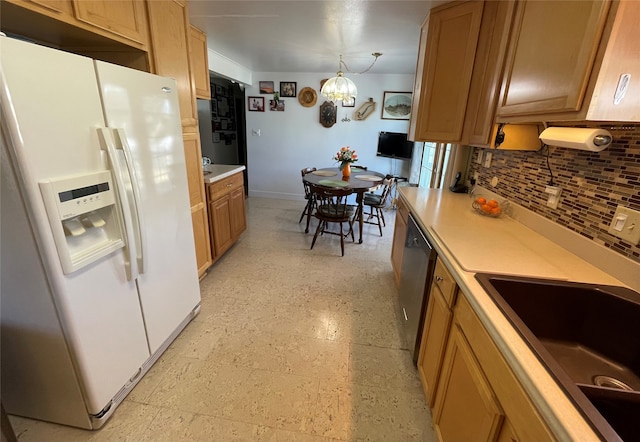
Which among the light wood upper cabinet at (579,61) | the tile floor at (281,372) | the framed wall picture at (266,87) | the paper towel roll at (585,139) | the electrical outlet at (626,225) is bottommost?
the tile floor at (281,372)

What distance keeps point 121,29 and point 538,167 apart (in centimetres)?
238

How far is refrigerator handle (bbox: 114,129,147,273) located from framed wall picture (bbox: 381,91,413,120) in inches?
165

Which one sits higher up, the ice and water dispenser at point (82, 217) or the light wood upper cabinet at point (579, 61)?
the light wood upper cabinet at point (579, 61)

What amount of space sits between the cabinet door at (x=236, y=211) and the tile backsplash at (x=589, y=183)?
8.49ft

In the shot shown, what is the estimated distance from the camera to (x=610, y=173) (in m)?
1.11

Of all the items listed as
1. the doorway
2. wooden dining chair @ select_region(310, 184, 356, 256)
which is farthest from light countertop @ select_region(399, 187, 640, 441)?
the doorway

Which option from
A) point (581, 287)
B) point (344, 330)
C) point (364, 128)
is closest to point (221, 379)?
point (344, 330)

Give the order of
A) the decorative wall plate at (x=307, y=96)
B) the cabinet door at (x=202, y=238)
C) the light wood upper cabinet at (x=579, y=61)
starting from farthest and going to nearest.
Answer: the decorative wall plate at (x=307, y=96)
the cabinet door at (x=202, y=238)
the light wood upper cabinet at (x=579, y=61)

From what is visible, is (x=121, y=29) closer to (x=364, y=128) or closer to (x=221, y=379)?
(x=221, y=379)

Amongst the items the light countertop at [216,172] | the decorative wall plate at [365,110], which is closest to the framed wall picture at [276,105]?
the decorative wall plate at [365,110]

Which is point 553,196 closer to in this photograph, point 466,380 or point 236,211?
point 466,380

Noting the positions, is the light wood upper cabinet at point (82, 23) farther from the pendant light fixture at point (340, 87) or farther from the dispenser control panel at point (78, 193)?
the pendant light fixture at point (340, 87)

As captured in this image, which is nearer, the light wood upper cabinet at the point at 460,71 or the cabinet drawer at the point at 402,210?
the light wood upper cabinet at the point at 460,71

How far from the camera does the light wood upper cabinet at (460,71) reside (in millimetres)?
1694
